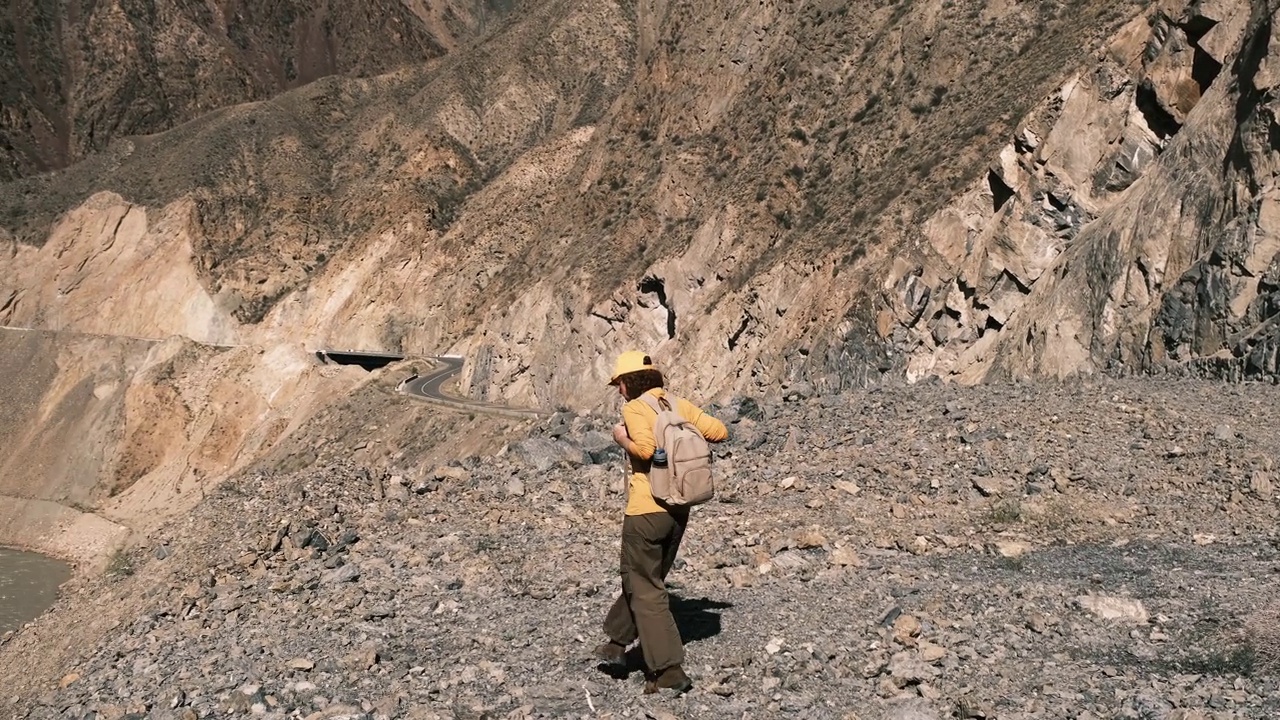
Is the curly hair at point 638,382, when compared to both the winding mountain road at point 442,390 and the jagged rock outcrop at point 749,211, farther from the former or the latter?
the winding mountain road at point 442,390

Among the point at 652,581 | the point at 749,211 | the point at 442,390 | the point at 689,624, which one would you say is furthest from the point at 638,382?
the point at 442,390

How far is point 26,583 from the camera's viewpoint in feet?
146

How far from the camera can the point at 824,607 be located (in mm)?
7941

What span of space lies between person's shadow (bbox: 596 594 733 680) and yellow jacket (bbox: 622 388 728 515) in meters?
0.86

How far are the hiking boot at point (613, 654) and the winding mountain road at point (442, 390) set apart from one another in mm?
31117

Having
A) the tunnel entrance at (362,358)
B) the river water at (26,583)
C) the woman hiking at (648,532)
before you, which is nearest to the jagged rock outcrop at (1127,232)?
the woman hiking at (648,532)

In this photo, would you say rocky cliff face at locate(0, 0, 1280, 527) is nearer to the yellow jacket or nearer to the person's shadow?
the person's shadow

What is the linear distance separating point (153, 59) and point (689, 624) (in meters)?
124

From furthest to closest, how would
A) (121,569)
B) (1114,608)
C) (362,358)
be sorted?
(362,358) < (121,569) < (1114,608)

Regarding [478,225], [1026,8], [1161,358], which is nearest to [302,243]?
[478,225]

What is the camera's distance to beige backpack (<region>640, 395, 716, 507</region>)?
6668mm

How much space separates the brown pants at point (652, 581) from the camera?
6762 millimetres

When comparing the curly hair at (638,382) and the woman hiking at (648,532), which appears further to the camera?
the curly hair at (638,382)

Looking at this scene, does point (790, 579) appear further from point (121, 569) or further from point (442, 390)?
point (442, 390)
